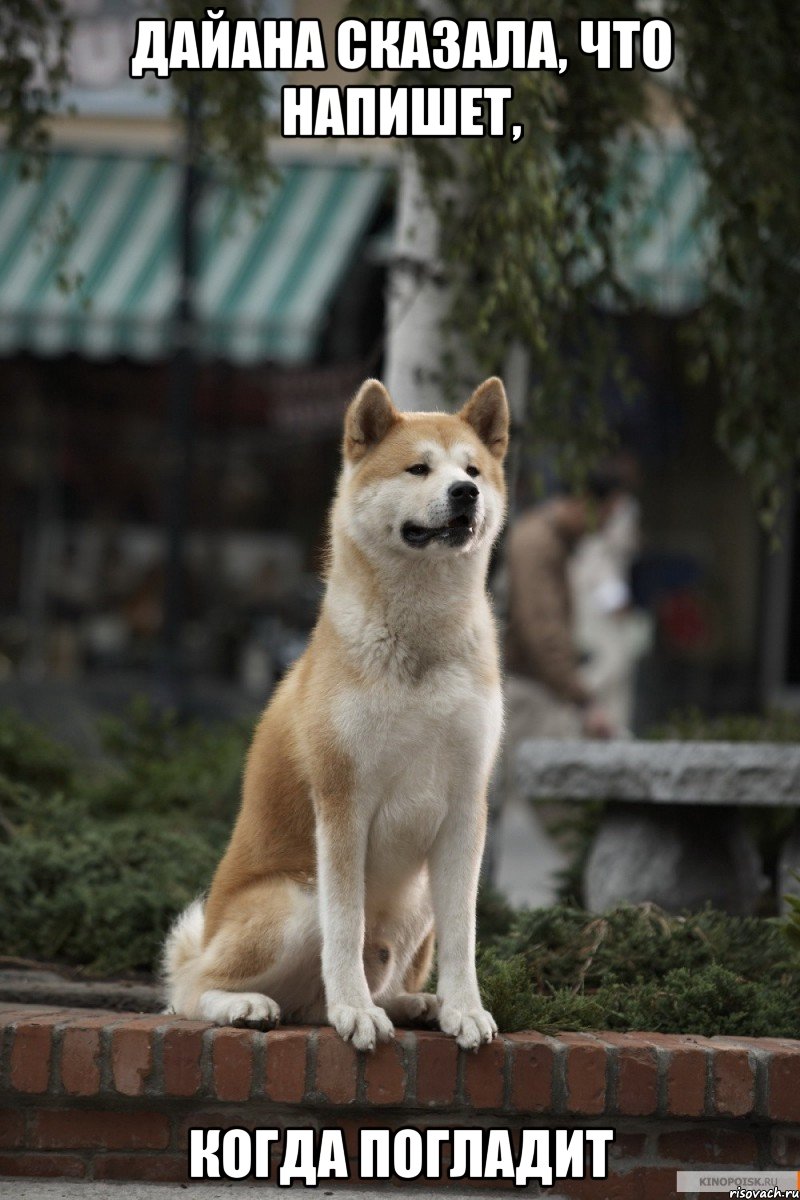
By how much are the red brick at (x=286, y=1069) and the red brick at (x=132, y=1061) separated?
27cm

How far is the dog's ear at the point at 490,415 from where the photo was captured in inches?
141

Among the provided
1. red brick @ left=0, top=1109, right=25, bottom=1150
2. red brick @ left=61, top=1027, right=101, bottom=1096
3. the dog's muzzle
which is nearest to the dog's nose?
the dog's muzzle

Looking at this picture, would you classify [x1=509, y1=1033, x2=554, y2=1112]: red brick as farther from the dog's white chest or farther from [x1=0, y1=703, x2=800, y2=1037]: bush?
the dog's white chest

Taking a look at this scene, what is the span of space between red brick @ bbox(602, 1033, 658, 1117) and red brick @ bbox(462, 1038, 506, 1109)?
26cm

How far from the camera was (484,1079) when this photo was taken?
3432 mm

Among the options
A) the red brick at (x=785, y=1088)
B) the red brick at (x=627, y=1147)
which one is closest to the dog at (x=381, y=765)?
the red brick at (x=627, y=1147)

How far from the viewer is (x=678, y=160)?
12016mm

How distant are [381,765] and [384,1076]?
27.2 inches

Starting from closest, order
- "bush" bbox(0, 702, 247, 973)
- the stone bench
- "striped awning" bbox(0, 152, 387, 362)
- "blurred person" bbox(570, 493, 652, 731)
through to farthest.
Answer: "bush" bbox(0, 702, 247, 973) < the stone bench < "blurred person" bbox(570, 493, 652, 731) < "striped awning" bbox(0, 152, 387, 362)

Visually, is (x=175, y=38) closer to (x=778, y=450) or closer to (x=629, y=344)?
(x=778, y=450)

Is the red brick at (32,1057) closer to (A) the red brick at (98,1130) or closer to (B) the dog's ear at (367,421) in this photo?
(A) the red brick at (98,1130)

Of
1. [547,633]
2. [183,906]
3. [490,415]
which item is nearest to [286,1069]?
[183,906]

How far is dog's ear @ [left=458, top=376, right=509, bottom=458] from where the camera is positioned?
3.58 meters

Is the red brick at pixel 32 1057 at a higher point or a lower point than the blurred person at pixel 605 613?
lower
